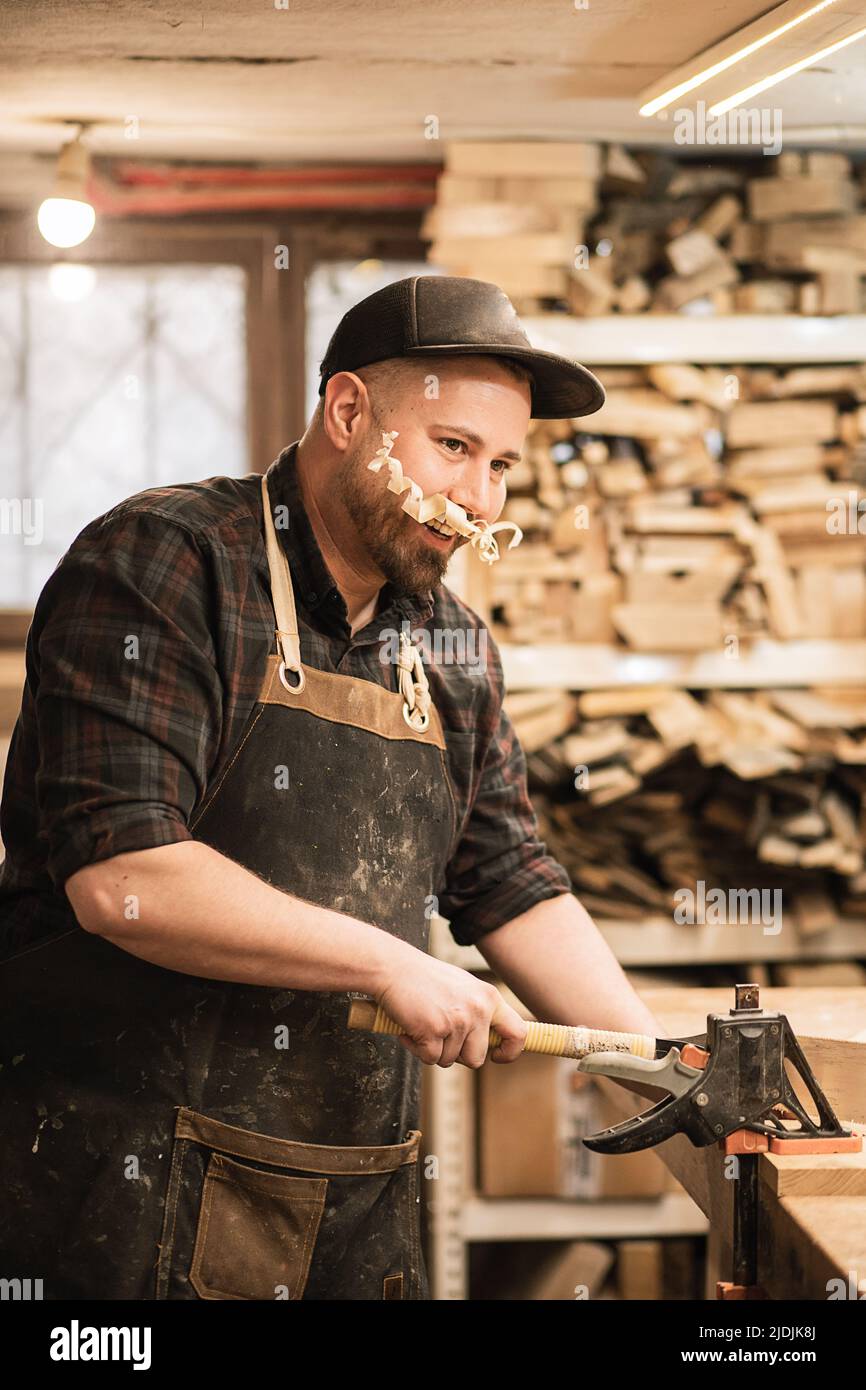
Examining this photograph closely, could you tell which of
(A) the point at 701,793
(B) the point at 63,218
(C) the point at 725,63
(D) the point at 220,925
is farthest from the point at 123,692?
(A) the point at 701,793

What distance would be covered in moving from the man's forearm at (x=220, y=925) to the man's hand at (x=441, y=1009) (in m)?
0.02

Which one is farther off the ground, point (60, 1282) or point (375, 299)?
point (375, 299)

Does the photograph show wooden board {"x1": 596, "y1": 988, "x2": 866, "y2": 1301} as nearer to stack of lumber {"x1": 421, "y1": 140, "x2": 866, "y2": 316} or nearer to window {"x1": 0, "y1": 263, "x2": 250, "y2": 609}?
stack of lumber {"x1": 421, "y1": 140, "x2": 866, "y2": 316}

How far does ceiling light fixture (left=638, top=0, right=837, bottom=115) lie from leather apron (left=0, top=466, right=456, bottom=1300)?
3.68 ft

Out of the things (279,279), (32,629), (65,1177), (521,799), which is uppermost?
(279,279)

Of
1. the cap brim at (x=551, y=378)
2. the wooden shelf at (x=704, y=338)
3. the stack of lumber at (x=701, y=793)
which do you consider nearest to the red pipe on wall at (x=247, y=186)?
the wooden shelf at (x=704, y=338)

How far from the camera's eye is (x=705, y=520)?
11.4 feet

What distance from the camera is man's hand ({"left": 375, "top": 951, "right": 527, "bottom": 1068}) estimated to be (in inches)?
63.7

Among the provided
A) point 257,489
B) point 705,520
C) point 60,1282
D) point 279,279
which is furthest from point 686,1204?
point 279,279

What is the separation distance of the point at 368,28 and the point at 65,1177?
6.32ft

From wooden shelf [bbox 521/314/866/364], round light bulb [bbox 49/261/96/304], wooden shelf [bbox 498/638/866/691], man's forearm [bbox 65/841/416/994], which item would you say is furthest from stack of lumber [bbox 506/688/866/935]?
man's forearm [bbox 65/841/416/994]

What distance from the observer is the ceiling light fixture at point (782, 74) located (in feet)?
7.59

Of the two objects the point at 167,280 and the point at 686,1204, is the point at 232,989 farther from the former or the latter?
the point at 167,280

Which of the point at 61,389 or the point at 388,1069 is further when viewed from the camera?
the point at 61,389
